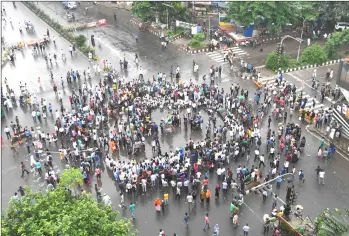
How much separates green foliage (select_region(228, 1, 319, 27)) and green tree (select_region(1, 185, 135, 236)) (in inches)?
1321

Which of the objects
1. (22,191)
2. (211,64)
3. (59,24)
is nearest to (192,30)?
(211,64)

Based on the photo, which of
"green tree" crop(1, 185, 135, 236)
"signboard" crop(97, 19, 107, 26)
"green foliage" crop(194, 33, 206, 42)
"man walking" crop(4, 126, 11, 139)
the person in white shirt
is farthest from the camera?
"signboard" crop(97, 19, 107, 26)

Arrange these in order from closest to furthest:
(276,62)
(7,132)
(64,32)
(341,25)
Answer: (7,132) → (276,62) → (341,25) → (64,32)

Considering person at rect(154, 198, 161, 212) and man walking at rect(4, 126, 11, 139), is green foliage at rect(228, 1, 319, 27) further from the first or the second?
person at rect(154, 198, 161, 212)

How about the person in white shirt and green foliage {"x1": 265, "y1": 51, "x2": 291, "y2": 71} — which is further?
green foliage {"x1": 265, "y1": 51, "x2": 291, "y2": 71}

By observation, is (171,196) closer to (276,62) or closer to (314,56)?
(276,62)

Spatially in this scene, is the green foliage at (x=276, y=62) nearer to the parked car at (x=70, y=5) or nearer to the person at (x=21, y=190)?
the person at (x=21, y=190)

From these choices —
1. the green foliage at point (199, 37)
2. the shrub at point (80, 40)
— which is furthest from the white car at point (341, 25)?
the shrub at point (80, 40)

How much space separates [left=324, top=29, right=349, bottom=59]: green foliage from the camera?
42.7 metres

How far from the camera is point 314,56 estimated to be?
1673 inches

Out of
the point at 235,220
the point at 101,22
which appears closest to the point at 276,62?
the point at 235,220

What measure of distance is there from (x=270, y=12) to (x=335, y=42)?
728 cm

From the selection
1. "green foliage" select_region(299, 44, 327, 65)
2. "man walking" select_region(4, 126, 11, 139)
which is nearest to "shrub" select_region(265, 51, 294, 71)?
"green foliage" select_region(299, 44, 327, 65)

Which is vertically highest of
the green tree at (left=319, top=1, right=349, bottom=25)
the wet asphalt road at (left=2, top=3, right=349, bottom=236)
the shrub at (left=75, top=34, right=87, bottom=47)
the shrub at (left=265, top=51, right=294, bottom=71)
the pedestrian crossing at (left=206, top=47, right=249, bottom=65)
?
the green tree at (left=319, top=1, right=349, bottom=25)
